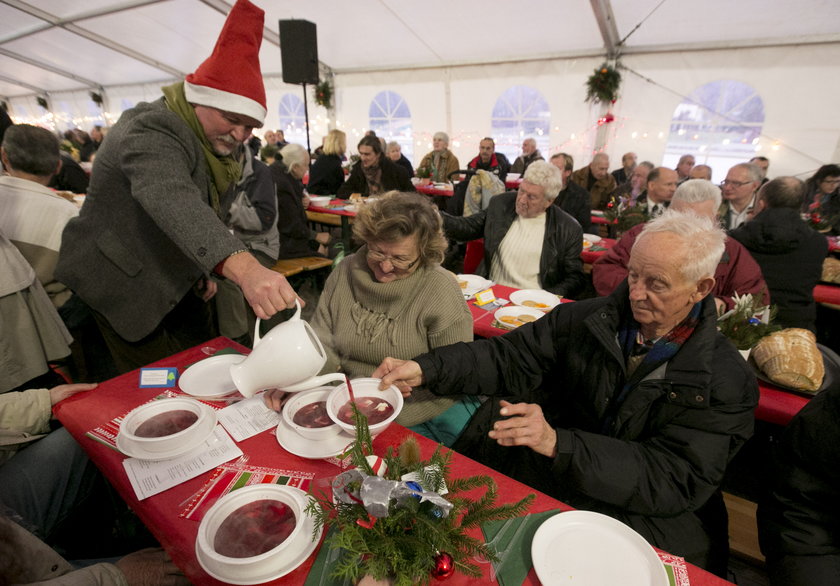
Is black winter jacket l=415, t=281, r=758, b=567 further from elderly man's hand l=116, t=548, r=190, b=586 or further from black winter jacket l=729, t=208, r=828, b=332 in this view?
black winter jacket l=729, t=208, r=828, b=332

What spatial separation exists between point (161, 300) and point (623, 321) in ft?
6.99

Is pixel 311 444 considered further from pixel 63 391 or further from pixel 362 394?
pixel 63 391

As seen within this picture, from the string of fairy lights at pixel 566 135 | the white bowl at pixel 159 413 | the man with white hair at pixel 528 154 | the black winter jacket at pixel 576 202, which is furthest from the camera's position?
the string of fairy lights at pixel 566 135

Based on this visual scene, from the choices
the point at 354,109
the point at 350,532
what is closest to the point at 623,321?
the point at 350,532

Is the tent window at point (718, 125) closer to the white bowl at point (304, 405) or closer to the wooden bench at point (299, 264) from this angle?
the wooden bench at point (299, 264)

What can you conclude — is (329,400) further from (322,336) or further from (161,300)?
(161,300)

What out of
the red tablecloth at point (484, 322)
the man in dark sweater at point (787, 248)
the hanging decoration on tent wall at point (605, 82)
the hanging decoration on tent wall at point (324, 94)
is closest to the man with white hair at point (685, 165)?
the hanging decoration on tent wall at point (605, 82)

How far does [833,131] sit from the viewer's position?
7848mm

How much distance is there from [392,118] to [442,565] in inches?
565

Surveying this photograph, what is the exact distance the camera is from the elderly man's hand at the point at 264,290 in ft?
3.92

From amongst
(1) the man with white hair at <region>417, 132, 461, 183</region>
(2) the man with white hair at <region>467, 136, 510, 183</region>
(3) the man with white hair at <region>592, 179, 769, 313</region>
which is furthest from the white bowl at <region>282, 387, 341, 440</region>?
(1) the man with white hair at <region>417, 132, 461, 183</region>

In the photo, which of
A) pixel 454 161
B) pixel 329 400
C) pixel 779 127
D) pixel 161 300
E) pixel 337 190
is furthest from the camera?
pixel 454 161

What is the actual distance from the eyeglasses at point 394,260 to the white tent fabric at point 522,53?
26.2ft

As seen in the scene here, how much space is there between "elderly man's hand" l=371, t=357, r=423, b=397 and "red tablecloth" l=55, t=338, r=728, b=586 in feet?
0.63
